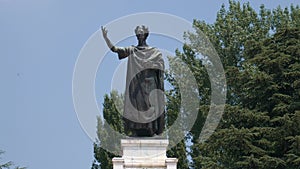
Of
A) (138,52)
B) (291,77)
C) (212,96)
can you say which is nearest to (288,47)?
(291,77)

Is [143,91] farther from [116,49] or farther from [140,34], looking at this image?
[140,34]

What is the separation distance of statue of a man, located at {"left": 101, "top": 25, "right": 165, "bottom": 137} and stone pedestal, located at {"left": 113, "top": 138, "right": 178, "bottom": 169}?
53cm

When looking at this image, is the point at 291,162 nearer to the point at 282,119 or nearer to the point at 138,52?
the point at 282,119

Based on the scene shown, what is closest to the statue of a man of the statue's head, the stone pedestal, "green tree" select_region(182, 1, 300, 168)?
→ the statue's head

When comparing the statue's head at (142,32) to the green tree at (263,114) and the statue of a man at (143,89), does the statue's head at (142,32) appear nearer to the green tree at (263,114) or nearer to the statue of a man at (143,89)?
the statue of a man at (143,89)

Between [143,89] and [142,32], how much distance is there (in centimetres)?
139

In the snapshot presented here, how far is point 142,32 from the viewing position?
17.9m

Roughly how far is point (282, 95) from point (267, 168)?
8.27 ft

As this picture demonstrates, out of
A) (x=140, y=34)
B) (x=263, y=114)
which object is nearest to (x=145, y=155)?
(x=140, y=34)

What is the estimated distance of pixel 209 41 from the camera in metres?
34.3

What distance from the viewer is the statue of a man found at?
17359 millimetres

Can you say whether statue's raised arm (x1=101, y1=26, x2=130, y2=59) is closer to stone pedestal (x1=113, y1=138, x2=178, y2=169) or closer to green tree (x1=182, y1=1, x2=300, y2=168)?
stone pedestal (x1=113, y1=138, x2=178, y2=169)

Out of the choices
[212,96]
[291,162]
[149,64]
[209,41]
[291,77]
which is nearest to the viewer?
[149,64]

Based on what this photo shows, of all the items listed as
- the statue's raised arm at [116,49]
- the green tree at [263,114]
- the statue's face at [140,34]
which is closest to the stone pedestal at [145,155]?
the statue's raised arm at [116,49]
